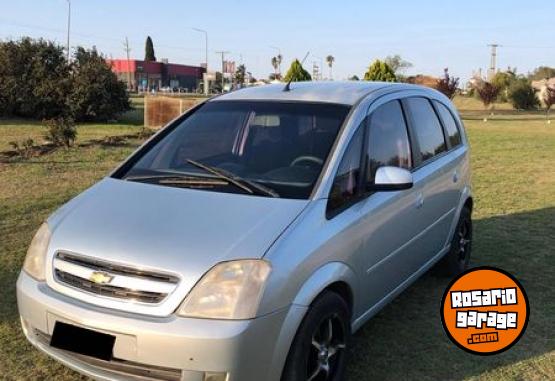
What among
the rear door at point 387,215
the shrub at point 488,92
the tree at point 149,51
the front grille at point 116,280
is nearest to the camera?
the front grille at point 116,280

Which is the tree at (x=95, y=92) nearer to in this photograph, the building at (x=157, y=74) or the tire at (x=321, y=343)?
the tire at (x=321, y=343)

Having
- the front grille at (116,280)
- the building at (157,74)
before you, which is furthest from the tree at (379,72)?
the building at (157,74)

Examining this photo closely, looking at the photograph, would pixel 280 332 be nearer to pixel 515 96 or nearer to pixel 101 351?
pixel 101 351

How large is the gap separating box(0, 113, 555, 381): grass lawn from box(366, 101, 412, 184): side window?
1163 mm

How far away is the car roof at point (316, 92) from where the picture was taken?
3854mm

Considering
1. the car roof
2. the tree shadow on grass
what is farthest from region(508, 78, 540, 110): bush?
the car roof

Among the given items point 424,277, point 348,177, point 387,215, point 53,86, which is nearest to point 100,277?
point 348,177

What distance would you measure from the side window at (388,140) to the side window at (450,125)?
1.00 m

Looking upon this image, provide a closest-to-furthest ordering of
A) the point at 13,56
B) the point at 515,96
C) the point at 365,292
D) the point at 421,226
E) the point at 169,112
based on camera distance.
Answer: the point at 365,292 < the point at 421,226 < the point at 169,112 < the point at 13,56 < the point at 515,96

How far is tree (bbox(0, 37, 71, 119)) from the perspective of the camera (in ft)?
79.0

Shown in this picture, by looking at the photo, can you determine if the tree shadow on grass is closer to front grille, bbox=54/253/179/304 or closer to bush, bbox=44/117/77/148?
front grille, bbox=54/253/179/304

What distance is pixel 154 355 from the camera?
252 cm

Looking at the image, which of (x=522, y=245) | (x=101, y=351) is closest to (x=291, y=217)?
(x=101, y=351)

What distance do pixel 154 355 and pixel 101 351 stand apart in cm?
29
